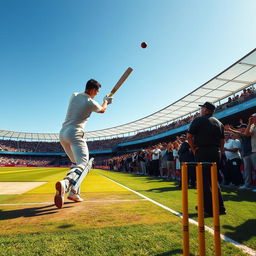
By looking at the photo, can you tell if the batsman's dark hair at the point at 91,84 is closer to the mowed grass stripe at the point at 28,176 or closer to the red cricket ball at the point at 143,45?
the red cricket ball at the point at 143,45

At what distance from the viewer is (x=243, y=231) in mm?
2627

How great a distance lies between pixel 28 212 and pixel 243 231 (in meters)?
3.51

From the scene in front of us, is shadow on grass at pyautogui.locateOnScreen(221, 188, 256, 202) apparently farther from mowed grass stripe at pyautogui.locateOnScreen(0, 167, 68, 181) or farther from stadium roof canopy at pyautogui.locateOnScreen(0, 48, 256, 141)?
stadium roof canopy at pyautogui.locateOnScreen(0, 48, 256, 141)

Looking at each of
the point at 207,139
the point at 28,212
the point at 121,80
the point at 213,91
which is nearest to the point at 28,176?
the point at 28,212

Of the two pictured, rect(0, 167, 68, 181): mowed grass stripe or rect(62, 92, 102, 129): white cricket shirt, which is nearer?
rect(62, 92, 102, 129): white cricket shirt

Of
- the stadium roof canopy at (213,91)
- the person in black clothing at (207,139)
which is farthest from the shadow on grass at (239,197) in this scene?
the stadium roof canopy at (213,91)

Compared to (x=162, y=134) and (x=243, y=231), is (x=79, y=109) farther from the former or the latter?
(x=162, y=134)

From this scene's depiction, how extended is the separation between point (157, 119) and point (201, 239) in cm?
4321

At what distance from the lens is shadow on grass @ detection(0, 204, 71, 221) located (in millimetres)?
3211

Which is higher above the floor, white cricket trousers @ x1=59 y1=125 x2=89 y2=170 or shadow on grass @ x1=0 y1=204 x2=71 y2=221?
white cricket trousers @ x1=59 y1=125 x2=89 y2=170

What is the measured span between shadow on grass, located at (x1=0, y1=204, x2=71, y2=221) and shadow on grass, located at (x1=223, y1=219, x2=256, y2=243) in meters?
2.92

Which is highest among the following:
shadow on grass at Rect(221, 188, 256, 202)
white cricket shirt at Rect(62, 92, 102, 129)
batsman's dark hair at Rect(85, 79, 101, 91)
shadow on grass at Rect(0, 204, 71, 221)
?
batsman's dark hair at Rect(85, 79, 101, 91)

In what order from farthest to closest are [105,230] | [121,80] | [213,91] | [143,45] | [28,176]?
1. [213,91]
2. [28,176]
3. [143,45]
4. [121,80]
5. [105,230]

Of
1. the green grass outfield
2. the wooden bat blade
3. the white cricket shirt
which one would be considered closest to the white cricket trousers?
the white cricket shirt
